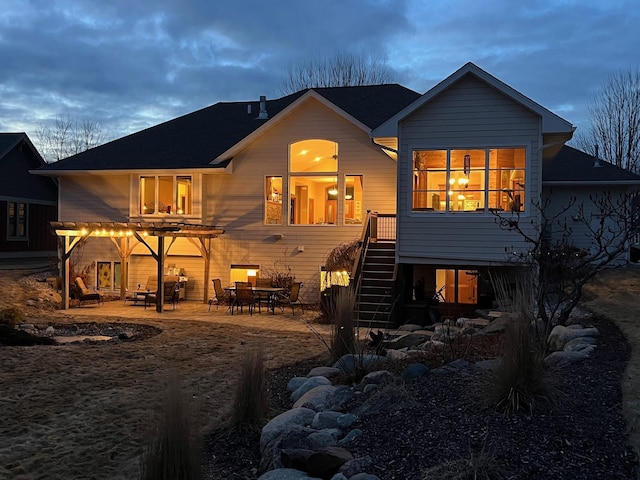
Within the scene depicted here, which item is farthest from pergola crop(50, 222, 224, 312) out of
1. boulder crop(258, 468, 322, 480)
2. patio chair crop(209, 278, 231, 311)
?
boulder crop(258, 468, 322, 480)

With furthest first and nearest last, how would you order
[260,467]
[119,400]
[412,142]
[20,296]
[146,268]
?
[146,268], [20,296], [412,142], [119,400], [260,467]

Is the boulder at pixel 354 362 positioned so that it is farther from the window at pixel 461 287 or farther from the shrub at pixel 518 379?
the window at pixel 461 287

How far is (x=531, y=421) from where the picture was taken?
14.5 feet

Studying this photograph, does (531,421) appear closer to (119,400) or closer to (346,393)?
(346,393)

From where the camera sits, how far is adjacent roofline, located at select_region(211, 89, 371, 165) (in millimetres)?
16844

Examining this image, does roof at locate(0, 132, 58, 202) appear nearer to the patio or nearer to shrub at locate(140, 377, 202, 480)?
the patio

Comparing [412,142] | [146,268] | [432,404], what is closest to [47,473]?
[432,404]

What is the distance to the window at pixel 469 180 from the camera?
13367 millimetres

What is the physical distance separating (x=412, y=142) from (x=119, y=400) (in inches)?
357

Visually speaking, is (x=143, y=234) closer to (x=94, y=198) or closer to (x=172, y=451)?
(x=94, y=198)

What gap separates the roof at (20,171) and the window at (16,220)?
1.47ft

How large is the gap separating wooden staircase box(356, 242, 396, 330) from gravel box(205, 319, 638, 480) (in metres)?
7.40

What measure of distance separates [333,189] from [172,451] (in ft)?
59.6

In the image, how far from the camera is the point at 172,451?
3773 millimetres
